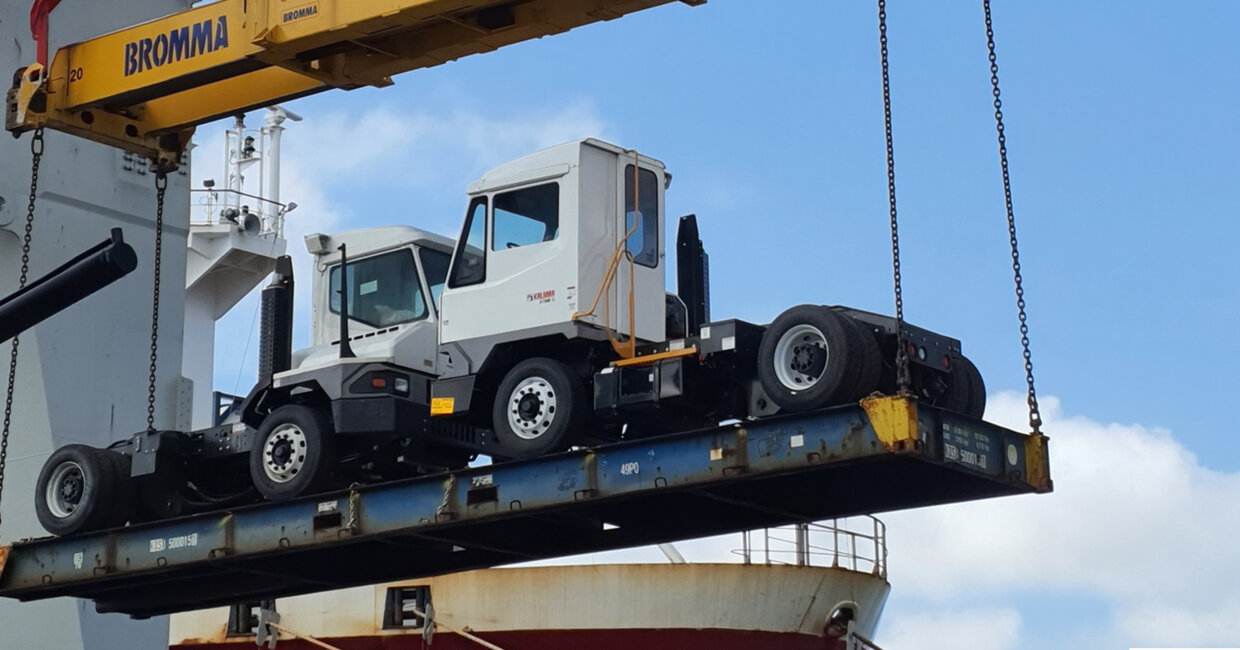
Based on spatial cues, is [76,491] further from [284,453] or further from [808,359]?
[808,359]

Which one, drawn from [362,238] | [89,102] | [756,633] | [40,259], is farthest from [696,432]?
[756,633]

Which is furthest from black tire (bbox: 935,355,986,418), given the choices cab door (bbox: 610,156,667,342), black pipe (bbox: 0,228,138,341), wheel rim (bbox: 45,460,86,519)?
wheel rim (bbox: 45,460,86,519)

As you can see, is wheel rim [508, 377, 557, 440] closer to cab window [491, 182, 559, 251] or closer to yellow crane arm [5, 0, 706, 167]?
cab window [491, 182, 559, 251]

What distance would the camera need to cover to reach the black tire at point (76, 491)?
47.2 feet

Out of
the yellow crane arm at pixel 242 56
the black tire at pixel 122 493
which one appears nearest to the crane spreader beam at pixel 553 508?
the black tire at pixel 122 493

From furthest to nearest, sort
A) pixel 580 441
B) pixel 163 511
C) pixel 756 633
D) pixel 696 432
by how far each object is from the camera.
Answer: pixel 756 633 < pixel 163 511 < pixel 580 441 < pixel 696 432

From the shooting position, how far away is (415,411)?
44.8 ft

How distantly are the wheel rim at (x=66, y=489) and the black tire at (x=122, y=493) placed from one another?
0.25 meters

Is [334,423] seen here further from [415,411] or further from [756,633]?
[756,633]

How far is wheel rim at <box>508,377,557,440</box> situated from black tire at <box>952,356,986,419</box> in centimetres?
263

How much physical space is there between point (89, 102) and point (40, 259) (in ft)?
10.5

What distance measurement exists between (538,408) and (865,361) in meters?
2.53

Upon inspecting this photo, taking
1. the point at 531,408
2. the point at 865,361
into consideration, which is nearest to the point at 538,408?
the point at 531,408

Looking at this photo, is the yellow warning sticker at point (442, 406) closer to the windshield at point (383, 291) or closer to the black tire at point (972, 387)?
the windshield at point (383, 291)
